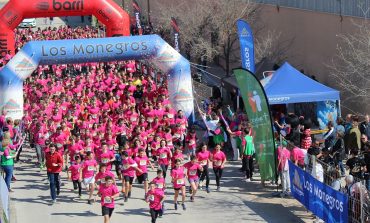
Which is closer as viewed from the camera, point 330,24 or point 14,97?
point 14,97

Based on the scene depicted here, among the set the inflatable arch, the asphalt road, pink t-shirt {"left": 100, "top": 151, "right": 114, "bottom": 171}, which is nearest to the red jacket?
the asphalt road

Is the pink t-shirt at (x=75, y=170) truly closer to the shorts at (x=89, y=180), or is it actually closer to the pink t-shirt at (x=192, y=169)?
the shorts at (x=89, y=180)

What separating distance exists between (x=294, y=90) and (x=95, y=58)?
20.2ft

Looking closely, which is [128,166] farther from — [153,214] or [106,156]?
[153,214]

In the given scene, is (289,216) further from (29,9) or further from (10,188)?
(29,9)

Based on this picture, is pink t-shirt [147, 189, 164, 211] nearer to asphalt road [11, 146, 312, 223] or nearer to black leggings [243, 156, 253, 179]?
asphalt road [11, 146, 312, 223]

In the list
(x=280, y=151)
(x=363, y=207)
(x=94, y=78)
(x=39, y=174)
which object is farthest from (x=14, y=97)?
(x=363, y=207)

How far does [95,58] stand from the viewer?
24438 millimetres

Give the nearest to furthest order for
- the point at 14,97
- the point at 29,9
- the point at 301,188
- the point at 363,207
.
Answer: the point at 363,207, the point at 301,188, the point at 14,97, the point at 29,9

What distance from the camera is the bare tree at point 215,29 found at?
33094 mm

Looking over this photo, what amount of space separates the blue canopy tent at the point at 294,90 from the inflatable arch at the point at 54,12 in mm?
7657

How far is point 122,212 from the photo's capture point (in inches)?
689

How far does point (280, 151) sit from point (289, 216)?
1862 millimetres

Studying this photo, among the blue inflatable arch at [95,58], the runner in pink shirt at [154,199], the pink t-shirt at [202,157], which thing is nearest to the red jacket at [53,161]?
the runner in pink shirt at [154,199]
